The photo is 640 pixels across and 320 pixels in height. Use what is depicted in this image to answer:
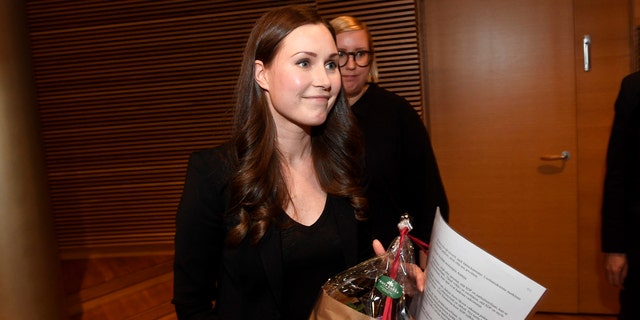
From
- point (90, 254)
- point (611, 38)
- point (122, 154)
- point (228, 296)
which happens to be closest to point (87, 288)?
point (90, 254)

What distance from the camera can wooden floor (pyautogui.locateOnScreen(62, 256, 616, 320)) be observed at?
4.36 metres

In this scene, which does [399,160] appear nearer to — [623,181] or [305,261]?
[623,181]

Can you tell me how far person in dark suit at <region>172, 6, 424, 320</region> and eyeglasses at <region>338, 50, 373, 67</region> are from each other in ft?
3.06

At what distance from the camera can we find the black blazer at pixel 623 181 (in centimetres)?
220

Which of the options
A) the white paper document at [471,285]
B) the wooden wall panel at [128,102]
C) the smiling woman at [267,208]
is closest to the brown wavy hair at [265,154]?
the smiling woman at [267,208]

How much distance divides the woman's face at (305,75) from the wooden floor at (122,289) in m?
3.32

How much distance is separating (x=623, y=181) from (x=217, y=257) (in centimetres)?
174

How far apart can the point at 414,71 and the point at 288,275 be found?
118 inches

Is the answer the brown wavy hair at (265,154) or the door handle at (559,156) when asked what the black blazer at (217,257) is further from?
the door handle at (559,156)

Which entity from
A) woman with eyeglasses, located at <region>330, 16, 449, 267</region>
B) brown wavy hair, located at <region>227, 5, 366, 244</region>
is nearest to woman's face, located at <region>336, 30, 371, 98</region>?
woman with eyeglasses, located at <region>330, 16, 449, 267</region>

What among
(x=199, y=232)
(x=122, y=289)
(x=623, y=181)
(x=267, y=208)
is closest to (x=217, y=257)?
(x=199, y=232)

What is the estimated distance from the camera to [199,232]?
1499mm

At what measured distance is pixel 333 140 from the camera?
5.77ft

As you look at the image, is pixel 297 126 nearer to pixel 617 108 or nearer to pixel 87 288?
pixel 617 108
